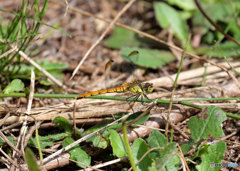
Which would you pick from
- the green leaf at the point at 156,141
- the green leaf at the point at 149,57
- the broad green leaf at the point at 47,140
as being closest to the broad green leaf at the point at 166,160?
the green leaf at the point at 156,141

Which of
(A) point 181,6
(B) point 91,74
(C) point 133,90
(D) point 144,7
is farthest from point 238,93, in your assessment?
(D) point 144,7

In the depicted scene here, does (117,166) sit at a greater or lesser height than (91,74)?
lesser

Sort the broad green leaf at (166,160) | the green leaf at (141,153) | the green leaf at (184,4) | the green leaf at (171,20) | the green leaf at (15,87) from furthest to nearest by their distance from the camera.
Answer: the green leaf at (184,4), the green leaf at (171,20), the green leaf at (15,87), the green leaf at (141,153), the broad green leaf at (166,160)

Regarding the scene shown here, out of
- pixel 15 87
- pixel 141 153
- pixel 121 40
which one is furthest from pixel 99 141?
pixel 121 40

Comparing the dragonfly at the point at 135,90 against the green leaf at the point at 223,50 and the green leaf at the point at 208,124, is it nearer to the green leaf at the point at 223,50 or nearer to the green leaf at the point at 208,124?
the green leaf at the point at 208,124

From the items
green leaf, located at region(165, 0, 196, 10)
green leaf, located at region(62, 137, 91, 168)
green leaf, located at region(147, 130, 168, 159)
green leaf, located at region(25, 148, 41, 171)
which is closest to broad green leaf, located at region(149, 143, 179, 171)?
green leaf, located at region(147, 130, 168, 159)

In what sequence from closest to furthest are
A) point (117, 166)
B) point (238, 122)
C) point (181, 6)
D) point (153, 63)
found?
point (117, 166) < point (238, 122) < point (153, 63) < point (181, 6)

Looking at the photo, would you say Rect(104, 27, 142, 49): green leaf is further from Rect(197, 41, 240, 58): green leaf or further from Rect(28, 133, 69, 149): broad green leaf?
Rect(28, 133, 69, 149): broad green leaf

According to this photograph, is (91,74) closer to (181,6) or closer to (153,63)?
(153,63)
